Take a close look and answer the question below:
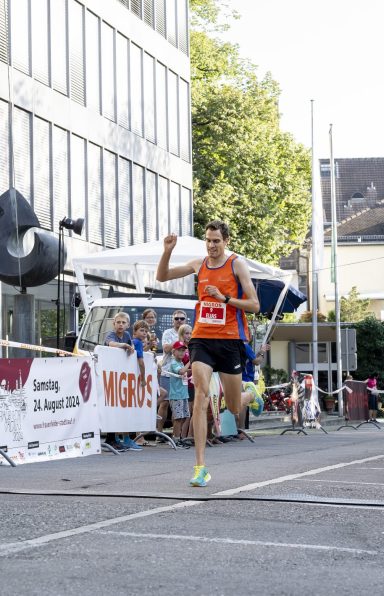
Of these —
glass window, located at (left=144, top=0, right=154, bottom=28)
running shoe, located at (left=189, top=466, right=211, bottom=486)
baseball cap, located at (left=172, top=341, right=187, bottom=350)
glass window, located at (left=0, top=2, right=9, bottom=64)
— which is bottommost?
running shoe, located at (left=189, top=466, right=211, bottom=486)

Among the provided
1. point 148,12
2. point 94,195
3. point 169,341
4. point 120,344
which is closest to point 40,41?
point 94,195

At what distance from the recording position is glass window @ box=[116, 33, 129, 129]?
1543 inches

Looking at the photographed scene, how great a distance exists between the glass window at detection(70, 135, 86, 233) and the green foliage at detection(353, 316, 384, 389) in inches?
1089

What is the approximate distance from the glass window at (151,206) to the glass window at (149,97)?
1297 mm

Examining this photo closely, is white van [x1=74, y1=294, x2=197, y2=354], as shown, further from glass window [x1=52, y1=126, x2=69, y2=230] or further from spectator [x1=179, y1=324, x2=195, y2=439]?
glass window [x1=52, y1=126, x2=69, y2=230]

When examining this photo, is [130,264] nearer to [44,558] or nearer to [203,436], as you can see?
[203,436]

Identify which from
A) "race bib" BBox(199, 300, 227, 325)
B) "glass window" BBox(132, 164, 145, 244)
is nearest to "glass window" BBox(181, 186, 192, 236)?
"glass window" BBox(132, 164, 145, 244)

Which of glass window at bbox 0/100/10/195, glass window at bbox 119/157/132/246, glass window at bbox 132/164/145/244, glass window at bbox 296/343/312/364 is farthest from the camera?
glass window at bbox 296/343/312/364

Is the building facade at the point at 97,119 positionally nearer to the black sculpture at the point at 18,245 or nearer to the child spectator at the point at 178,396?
the black sculpture at the point at 18,245

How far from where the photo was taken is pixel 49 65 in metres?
33.9

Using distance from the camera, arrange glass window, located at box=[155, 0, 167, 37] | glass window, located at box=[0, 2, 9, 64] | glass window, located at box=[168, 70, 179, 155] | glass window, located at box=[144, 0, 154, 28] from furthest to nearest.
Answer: glass window, located at box=[168, 70, 179, 155] < glass window, located at box=[155, 0, 167, 37] < glass window, located at box=[144, 0, 154, 28] < glass window, located at box=[0, 2, 9, 64]

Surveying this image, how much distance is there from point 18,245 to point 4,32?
47.6ft

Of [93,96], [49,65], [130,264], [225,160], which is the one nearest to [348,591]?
[130,264]

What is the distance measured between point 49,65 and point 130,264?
11468mm
